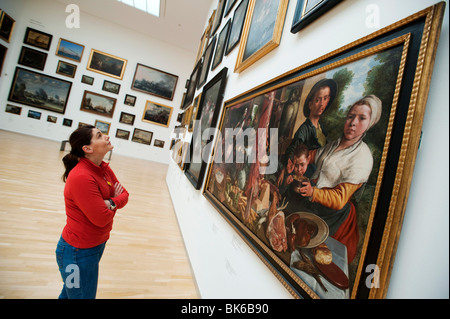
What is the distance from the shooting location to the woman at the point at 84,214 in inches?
76.0

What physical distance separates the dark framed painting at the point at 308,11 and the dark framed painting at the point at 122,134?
16002mm

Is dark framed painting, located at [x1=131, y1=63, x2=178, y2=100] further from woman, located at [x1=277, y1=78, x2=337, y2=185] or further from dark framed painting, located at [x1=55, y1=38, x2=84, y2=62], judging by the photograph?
woman, located at [x1=277, y1=78, x2=337, y2=185]

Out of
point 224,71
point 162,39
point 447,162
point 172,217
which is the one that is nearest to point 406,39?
point 447,162

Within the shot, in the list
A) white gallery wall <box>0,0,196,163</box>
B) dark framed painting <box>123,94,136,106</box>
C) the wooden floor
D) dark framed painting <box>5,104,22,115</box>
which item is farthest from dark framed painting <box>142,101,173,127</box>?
the wooden floor

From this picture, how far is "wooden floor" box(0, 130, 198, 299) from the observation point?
297 cm

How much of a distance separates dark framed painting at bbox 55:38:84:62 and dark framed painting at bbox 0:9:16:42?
2.30 meters

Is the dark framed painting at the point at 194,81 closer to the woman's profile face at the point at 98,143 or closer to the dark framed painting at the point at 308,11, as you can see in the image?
the dark framed painting at the point at 308,11

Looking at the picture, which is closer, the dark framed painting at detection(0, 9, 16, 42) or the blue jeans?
the blue jeans

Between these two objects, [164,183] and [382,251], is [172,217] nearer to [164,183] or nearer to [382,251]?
[164,183]

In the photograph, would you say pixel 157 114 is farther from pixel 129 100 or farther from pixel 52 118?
pixel 52 118

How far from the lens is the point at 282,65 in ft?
7.64

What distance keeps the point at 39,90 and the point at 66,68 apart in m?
2.22

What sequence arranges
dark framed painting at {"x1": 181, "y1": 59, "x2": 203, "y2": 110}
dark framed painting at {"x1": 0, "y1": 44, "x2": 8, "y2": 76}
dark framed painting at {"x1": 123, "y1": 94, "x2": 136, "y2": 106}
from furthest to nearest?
dark framed painting at {"x1": 123, "y1": 94, "x2": 136, "y2": 106} < dark framed painting at {"x1": 0, "y1": 44, "x2": 8, "y2": 76} < dark framed painting at {"x1": 181, "y1": 59, "x2": 203, "y2": 110}

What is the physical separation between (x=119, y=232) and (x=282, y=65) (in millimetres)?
4577
